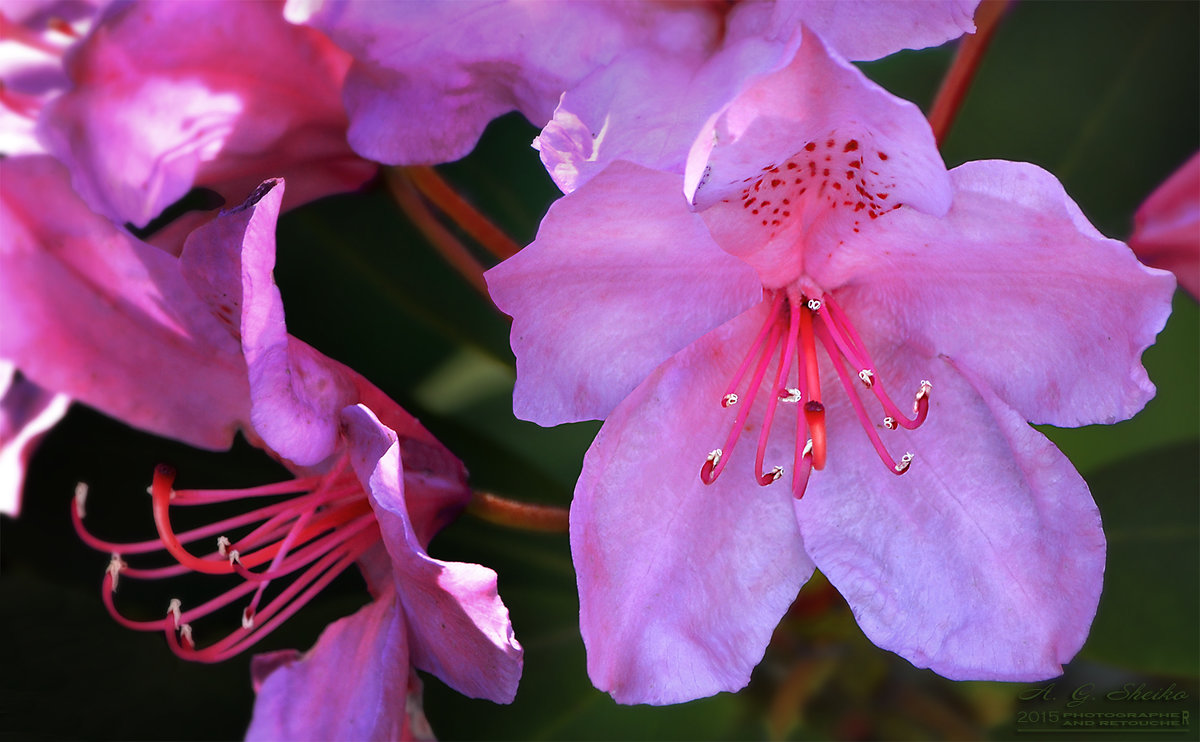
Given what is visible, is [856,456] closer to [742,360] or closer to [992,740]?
[742,360]

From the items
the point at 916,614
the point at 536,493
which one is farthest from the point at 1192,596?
the point at 536,493

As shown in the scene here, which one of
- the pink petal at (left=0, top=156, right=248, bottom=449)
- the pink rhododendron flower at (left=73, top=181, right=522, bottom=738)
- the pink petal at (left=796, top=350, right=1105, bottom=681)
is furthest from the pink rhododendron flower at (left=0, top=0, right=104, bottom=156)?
the pink petal at (left=796, top=350, right=1105, bottom=681)

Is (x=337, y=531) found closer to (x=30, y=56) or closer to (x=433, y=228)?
(x=433, y=228)

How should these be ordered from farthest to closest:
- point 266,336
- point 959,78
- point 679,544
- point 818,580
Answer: point 818,580
point 959,78
point 679,544
point 266,336

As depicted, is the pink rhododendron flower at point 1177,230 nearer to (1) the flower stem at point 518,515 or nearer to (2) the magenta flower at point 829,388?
(2) the magenta flower at point 829,388

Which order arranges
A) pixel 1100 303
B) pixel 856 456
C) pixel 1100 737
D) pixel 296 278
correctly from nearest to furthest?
pixel 1100 303 → pixel 856 456 → pixel 1100 737 → pixel 296 278

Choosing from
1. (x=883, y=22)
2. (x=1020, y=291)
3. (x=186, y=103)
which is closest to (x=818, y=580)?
(x=1020, y=291)
